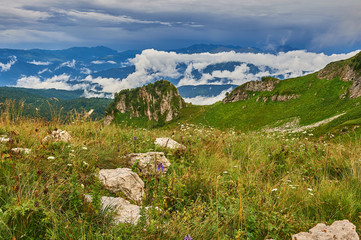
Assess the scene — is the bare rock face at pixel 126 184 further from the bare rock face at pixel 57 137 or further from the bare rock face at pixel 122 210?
the bare rock face at pixel 57 137

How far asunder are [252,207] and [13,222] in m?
3.46

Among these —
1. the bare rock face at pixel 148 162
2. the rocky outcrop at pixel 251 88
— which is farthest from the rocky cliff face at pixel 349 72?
the bare rock face at pixel 148 162

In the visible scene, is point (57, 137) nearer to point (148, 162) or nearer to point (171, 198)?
point (148, 162)

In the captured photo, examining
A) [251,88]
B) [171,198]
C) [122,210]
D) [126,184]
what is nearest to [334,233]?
[171,198]

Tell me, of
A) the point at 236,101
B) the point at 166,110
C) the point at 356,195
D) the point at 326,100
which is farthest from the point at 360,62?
the point at 166,110

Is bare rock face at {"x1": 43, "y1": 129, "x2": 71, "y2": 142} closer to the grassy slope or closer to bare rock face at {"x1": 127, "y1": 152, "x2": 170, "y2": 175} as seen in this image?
bare rock face at {"x1": 127, "y1": 152, "x2": 170, "y2": 175}

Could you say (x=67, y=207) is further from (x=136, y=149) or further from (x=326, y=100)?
(x=326, y=100)

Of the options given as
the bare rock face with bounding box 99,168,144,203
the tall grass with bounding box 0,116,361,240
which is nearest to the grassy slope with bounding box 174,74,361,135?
the tall grass with bounding box 0,116,361,240

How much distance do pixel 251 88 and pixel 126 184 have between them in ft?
419

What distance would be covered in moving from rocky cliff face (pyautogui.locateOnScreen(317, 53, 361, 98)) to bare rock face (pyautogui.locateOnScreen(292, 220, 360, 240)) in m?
87.9

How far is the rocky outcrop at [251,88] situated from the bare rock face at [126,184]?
400ft

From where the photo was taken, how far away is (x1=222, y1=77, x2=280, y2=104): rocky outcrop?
117 metres

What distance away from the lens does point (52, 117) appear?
874 centimetres

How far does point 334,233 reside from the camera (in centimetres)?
289
